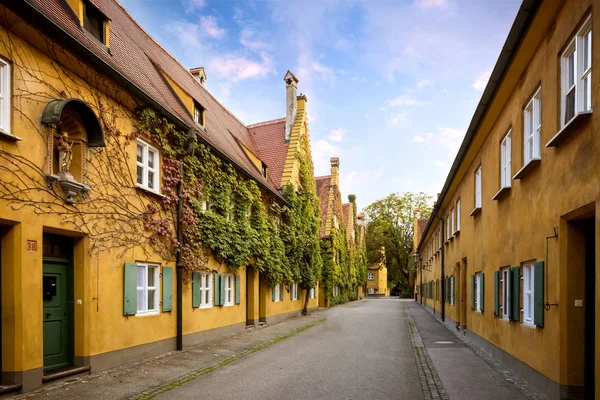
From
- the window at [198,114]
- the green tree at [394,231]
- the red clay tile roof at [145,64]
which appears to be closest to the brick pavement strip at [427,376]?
the red clay tile roof at [145,64]

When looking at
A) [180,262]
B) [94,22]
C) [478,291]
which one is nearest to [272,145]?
[180,262]

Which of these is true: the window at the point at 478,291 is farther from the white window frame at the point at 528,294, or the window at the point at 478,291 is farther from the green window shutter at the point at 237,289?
the green window shutter at the point at 237,289

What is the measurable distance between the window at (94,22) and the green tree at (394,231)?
5380 centimetres

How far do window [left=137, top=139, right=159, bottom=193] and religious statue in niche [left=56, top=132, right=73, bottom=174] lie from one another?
2.51 meters

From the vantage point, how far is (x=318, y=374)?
10.2m

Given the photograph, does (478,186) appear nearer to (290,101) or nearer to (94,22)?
(94,22)

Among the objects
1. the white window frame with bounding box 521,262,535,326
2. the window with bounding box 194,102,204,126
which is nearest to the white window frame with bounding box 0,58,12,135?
the white window frame with bounding box 521,262,535,326

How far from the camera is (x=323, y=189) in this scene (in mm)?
42094

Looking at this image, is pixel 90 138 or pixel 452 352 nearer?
pixel 90 138

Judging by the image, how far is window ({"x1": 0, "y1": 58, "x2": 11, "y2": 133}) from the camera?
25.5 feet

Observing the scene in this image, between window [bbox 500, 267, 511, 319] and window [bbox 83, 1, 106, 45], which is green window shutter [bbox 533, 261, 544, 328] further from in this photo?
window [bbox 83, 1, 106, 45]

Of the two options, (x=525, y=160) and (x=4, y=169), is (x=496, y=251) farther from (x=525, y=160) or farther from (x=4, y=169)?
(x=4, y=169)

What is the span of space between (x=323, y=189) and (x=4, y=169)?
3501 centimetres

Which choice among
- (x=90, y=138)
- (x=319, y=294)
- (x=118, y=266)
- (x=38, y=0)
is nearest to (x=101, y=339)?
(x=118, y=266)
